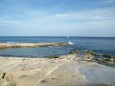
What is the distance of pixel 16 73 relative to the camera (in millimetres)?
21844

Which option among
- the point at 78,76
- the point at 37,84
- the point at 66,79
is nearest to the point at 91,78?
the point at 78,76

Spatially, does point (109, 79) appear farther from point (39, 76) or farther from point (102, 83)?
point (39, 76)

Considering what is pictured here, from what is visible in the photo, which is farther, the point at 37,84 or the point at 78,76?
the point at 78,76

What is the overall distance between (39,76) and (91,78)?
5.53 metres

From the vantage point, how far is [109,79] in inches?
781

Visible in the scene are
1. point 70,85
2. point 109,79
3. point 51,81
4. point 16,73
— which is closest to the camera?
point 70,85

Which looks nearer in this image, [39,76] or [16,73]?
[39,76]

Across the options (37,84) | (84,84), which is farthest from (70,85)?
(37,84)

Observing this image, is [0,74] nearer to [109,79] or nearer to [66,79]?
[66,79]

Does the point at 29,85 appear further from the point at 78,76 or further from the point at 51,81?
the point at 78,76

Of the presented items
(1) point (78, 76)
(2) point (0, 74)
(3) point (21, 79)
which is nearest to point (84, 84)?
(1) point (78, 76)

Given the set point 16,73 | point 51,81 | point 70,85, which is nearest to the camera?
point 70,85

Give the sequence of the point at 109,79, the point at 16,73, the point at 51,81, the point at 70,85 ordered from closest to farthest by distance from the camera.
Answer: the point at 70,85
the point at 51,81
the point at 109,79
the point at 16,73

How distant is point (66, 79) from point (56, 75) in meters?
1.95
